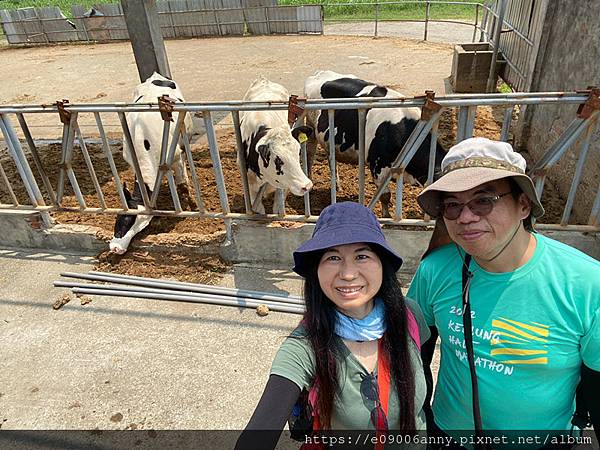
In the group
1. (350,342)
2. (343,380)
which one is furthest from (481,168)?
(343,380)

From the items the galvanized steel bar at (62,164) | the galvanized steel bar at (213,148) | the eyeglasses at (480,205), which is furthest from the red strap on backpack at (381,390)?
the galvanized steel bar at (62,164)

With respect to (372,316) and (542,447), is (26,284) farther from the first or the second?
(542,447)

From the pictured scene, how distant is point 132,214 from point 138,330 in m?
1.38

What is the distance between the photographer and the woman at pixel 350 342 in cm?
142

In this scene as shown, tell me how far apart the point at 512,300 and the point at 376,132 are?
3.73 metres

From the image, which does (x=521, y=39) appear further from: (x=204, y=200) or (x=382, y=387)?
(x=382, y=387)

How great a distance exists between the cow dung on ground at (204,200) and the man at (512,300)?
3050 mm

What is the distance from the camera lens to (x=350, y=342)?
58.9 inches

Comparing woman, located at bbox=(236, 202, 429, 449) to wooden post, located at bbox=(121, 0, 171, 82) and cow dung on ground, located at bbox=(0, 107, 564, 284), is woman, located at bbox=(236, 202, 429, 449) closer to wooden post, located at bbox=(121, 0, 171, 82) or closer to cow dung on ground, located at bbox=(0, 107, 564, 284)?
cow dung on ground, located at bbox=(0, 107, 564, 284)

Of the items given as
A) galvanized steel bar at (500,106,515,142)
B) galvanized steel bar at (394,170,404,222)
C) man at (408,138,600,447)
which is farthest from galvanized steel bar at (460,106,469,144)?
man at (408,138,600,447)

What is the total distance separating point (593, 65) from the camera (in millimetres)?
4496

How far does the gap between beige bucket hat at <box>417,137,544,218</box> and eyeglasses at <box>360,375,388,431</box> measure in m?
0.69

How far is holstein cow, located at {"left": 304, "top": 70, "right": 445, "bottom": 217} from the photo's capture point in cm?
468

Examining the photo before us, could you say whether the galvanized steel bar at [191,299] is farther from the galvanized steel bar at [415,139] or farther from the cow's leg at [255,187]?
the galvanized steel bar at [415,139]
